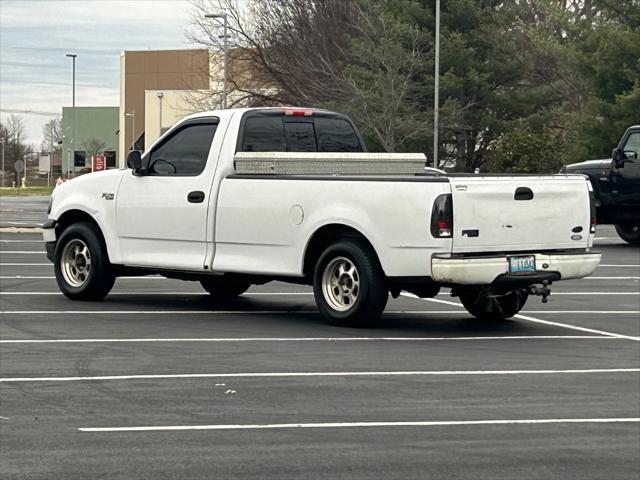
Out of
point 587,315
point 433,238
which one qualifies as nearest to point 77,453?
point 433,238

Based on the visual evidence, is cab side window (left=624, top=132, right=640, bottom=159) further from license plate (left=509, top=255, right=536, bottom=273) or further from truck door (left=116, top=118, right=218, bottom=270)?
license plate (left=509, top=255, right=536, bottom=273)

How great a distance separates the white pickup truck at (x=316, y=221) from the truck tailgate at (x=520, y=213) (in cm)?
1

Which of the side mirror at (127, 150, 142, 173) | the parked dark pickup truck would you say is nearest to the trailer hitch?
the side mirror at (127, 150, 142, 173)

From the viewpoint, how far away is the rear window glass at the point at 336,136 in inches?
604

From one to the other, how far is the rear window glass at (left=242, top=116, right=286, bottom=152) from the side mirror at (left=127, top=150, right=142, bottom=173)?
117cm

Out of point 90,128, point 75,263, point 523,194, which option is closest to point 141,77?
point 90,128

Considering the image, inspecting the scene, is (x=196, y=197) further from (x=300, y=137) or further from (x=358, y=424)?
(x=358, y=424)

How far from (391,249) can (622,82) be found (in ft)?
113

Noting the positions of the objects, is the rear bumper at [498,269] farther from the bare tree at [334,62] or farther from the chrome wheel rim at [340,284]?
the bare tree at [334,62]

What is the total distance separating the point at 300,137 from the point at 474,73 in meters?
38.9

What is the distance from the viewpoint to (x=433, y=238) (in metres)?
12.7

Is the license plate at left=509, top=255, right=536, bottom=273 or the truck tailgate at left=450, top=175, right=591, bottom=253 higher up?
the truck tailgate at left=450, top=175, right=591, bottom=253

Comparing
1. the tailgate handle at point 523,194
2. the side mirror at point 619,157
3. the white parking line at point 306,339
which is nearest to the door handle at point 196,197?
the white parking line at point 306,339

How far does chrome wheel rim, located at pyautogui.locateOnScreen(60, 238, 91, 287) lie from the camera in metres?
15.7
